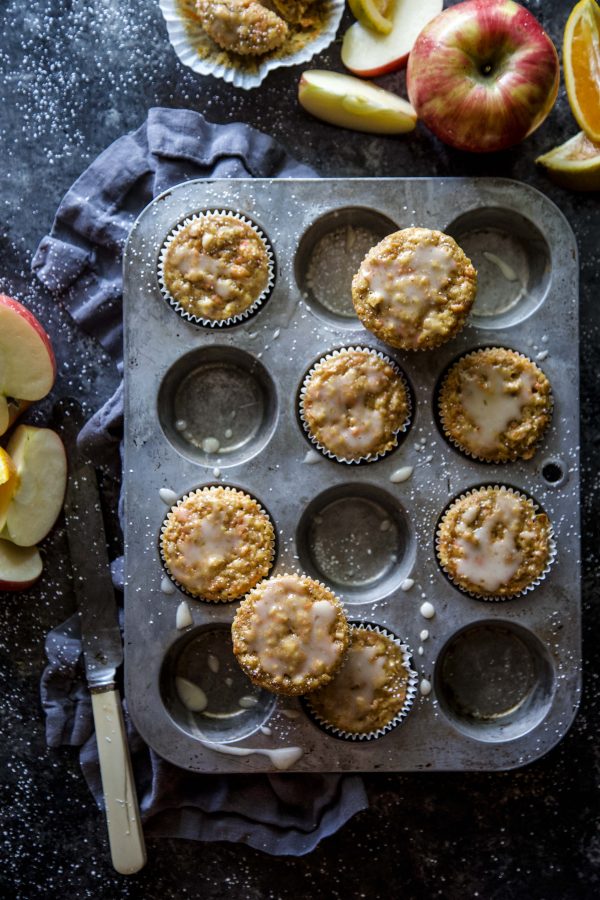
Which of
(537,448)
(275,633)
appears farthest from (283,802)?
(537,448)

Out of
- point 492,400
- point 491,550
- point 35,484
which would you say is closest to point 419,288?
point 492,400

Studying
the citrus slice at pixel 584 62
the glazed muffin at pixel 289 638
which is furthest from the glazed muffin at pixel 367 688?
the citrus slice at pixel 584 62

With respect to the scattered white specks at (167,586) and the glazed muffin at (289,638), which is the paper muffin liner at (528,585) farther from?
the scattered white specks at (167,586)

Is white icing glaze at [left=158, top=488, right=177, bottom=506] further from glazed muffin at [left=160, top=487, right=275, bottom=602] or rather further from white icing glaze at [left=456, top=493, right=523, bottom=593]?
white icing glaze at [left=456, top=493, right=523, bottom=593]

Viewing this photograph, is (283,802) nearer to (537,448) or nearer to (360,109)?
(537,448)

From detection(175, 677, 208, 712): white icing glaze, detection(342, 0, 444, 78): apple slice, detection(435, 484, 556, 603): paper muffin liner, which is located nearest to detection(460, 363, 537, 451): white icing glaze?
detection(435, 484, 556, 603): paper muffin liner
